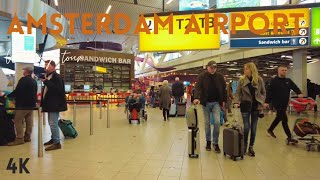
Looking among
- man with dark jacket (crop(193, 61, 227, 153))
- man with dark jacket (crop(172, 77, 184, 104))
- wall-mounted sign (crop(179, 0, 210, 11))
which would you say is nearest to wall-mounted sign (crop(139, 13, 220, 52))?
wall-mounted sign (crop(179, 0, 210, 11))

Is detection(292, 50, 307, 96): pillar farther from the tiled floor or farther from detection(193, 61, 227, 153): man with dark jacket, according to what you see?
detection(193, 61, 227, 153): man with dark jacket

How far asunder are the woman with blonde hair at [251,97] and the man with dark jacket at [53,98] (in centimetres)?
295

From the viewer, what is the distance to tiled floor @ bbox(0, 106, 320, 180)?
12.7ft

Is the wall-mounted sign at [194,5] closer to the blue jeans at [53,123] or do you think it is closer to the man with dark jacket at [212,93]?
the man with dark jacket at [212,93]

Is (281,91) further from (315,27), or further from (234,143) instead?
(315,27)

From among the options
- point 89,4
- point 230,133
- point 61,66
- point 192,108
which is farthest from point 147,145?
point 61,66

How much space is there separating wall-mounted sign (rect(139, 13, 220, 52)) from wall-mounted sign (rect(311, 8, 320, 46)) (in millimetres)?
2267

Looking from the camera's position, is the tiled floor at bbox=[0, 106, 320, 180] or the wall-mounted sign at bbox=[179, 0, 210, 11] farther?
the wall-mounted sign at bbox=[179, 0, 210, 11]

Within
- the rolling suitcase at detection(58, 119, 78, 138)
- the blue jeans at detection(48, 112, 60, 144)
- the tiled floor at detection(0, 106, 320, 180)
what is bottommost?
the tiled floor at detection(0, 106, 320, 180)

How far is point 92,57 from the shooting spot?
70.8 ft

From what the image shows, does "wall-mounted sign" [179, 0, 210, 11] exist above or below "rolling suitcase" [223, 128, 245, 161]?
above

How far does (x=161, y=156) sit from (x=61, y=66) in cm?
1730

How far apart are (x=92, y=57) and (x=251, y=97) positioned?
17.8 m

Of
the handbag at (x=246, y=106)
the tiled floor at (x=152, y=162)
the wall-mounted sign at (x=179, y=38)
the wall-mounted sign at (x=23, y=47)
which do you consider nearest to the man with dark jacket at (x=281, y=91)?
the tiled floor at (x=152, y=162)
